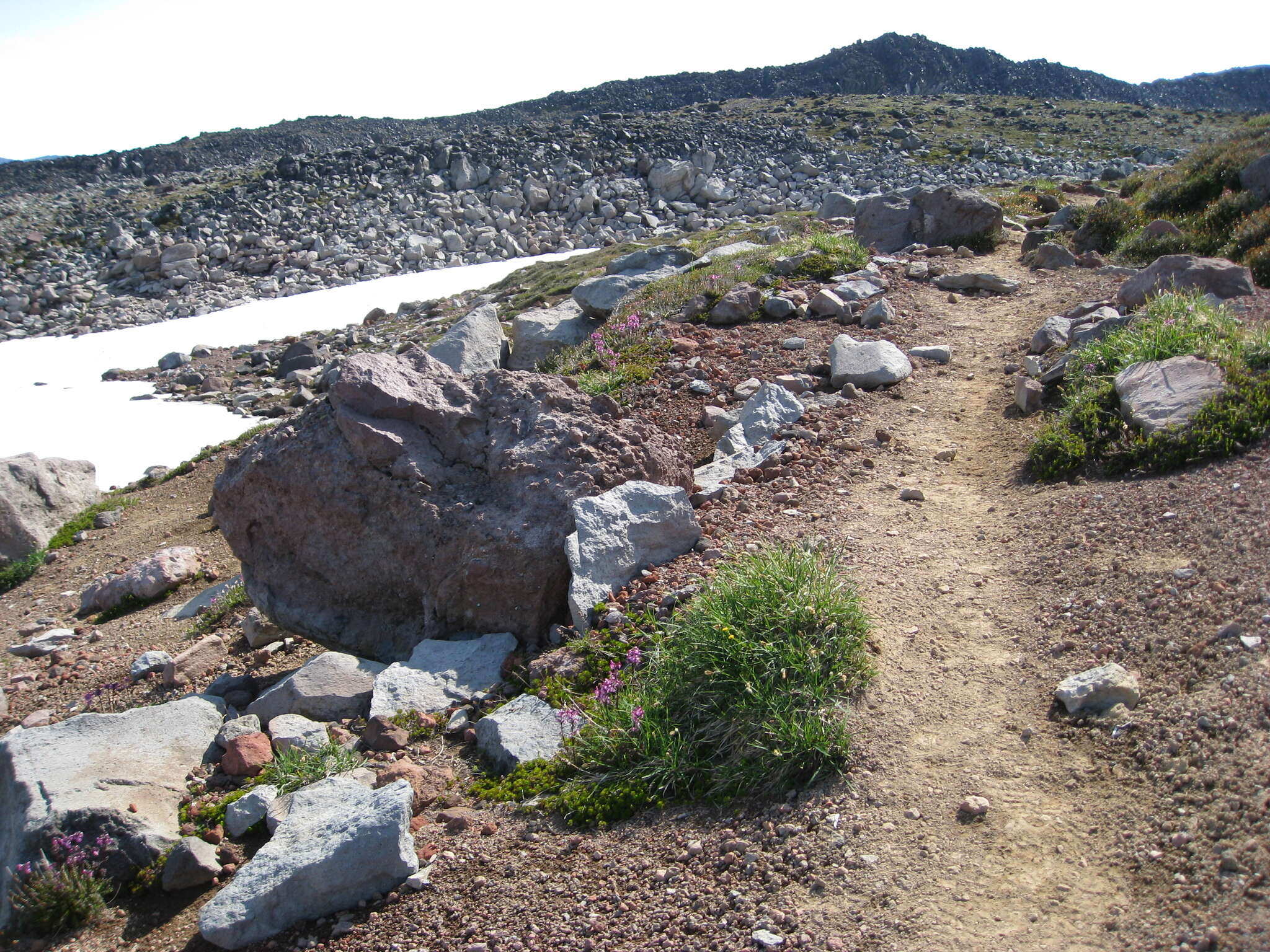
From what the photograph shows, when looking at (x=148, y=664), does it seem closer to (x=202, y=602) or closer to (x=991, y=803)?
(x=202, y=602)

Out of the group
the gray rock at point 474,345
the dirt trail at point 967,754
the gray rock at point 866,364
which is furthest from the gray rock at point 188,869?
the gray rock at point 474,345

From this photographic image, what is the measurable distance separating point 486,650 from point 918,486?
3.47 meters

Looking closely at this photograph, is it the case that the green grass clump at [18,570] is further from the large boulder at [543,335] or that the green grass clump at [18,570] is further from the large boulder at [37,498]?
the large boulder at [543,335]

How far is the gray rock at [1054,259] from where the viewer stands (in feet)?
41.4

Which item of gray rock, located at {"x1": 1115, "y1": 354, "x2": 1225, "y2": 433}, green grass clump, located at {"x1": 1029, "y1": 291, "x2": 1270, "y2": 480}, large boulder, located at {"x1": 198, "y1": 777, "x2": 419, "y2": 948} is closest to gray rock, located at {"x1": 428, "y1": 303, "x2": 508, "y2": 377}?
green grass clump, located at {"x1": 1029, "y1": 291, "x2": 1270, "y2": 480}

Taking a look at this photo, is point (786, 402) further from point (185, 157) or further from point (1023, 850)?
point (185, 157)

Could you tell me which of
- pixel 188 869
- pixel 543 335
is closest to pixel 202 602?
pixel 188 869

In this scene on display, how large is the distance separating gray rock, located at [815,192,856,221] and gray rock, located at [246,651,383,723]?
1887cm

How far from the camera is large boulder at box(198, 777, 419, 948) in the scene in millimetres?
3580

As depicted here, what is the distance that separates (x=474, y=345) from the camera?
11.3 meters

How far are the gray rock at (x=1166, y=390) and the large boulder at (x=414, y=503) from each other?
329 centimetres

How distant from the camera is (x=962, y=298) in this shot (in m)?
11.3

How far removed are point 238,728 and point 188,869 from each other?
47.2 inches

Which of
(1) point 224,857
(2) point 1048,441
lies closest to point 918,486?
(2) point 1048,441
